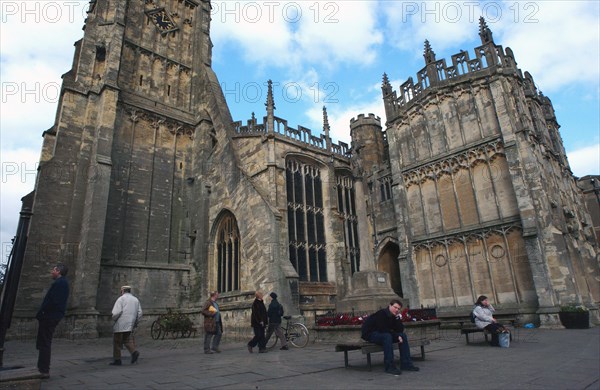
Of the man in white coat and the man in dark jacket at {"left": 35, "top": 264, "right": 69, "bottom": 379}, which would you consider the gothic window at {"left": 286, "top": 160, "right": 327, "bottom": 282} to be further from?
the man in dark jacket at {"left": 35, "top": 264, "right": 69, "bottom": 379}

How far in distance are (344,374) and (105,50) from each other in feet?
62.4

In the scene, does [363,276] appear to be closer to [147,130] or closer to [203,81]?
[147,130]

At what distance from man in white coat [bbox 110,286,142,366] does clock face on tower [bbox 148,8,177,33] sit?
18.9m

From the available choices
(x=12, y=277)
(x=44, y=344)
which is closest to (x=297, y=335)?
(x=44, y=344)

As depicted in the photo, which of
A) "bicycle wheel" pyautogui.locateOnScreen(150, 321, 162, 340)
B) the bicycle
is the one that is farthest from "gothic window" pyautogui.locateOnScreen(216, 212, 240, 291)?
the bicycle

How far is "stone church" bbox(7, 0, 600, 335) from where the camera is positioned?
13.2 metres

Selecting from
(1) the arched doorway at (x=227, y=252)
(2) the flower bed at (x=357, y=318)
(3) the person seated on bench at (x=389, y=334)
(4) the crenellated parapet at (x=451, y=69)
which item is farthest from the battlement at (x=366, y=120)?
(3) the person seated on bench at (x=389, y=334)

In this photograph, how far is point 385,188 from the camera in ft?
63.6

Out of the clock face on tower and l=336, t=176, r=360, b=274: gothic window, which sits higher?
the clock face on tower

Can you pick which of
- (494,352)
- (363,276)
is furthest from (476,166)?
(494,352)

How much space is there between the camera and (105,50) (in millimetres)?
17688

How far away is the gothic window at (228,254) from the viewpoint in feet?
49.2

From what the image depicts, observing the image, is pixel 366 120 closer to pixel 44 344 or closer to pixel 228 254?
pixel 228 254

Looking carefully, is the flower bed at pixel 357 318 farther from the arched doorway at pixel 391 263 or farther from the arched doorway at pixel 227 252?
the arched doorway at pixel 391 263
